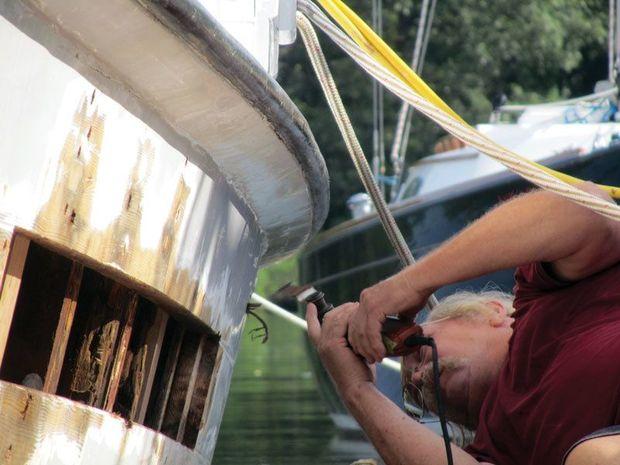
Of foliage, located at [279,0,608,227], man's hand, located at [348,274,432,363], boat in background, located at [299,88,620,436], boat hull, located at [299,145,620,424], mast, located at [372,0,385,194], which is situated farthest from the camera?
foliage, located at [279,0,608,227]

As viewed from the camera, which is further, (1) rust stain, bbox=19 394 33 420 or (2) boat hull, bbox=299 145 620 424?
(2) boat hull, bbox=299 145 620 424

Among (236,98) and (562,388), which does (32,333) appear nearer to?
(236,98)

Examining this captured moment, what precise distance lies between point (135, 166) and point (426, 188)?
6.37 m

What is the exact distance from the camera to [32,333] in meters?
2.52

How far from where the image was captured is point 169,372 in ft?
9.82

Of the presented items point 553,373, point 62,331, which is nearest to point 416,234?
point 553,373

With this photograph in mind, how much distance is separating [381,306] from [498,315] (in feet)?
1.30

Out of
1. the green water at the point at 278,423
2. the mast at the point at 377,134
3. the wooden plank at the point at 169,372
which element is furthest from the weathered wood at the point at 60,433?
the mast at the point at 377,134

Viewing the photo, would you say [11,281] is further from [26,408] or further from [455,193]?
[455,193]

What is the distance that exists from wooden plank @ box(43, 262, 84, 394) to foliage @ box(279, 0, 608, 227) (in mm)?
18973

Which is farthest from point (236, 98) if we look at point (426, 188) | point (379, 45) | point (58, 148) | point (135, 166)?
point (426, 188)

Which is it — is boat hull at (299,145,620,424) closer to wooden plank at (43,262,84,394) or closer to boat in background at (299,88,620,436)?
boat in background at (299,88,620,436)

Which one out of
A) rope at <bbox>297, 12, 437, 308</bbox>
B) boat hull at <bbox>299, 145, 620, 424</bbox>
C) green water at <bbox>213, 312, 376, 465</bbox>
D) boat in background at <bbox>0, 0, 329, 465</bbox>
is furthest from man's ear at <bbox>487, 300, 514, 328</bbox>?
green water at <bbox>213, 312, 376, 465</bbox>

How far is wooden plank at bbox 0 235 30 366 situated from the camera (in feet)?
7.20
